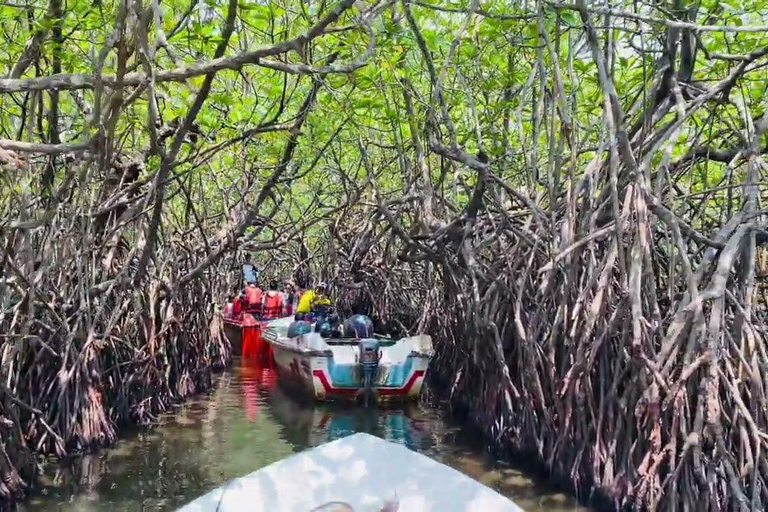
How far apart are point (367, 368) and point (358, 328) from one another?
1.43 m

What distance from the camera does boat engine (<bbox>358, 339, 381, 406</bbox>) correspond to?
1020 cm

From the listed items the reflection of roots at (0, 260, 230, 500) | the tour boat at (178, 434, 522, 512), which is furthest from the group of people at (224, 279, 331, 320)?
the tour boat at (178, 434, 522, 512)

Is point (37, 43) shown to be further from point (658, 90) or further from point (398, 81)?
point (658, 90)

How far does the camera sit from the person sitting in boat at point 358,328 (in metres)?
11.7

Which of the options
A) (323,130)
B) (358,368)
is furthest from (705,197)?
(358,368)

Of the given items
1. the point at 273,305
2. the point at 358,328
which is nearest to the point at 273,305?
the point at 273,305

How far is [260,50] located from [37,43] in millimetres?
1946

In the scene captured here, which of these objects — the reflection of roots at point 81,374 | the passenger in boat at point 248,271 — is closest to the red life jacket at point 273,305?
the passenger in boat at point 248,271

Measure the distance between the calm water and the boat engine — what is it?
1.21ft

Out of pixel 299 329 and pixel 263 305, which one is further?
pixel 263 305

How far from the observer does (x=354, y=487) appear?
349 centimetres

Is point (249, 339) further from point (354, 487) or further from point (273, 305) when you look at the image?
point (354, 487)

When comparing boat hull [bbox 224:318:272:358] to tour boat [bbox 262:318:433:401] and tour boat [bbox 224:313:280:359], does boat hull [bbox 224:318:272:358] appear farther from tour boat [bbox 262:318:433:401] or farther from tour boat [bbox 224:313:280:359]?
tour boat [bbox 262:318:433:401]

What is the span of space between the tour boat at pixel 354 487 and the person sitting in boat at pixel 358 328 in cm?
795
